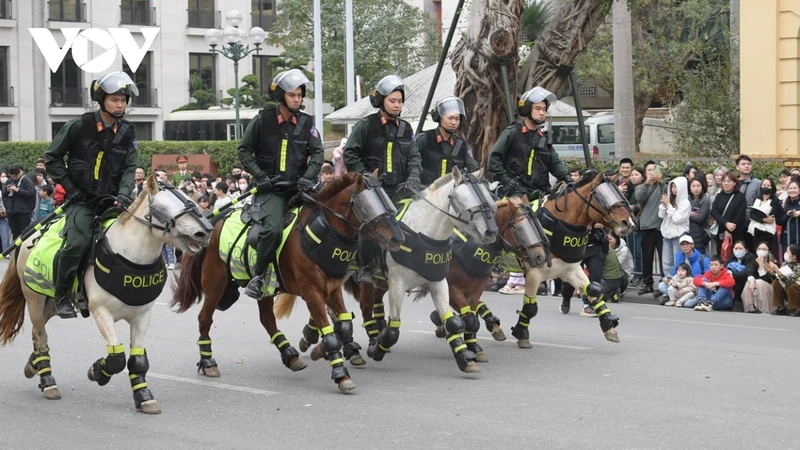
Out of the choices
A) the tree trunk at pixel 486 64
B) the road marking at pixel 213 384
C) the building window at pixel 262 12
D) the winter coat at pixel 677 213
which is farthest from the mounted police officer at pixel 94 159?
the building window at pixel 262 12

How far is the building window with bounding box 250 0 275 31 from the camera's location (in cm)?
5794

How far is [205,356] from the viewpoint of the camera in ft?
36.0

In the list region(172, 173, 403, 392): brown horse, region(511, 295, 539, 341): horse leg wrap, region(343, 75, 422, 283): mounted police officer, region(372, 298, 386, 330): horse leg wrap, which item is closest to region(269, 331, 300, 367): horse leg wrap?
region(172, 173, 403, 392): brown horse

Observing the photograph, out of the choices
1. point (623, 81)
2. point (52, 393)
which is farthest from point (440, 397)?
point (623, 81)

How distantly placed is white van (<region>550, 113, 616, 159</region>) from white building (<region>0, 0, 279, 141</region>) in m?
21.2

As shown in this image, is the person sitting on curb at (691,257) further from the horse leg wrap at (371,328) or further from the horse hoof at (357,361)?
the horse hoof at (357,361)

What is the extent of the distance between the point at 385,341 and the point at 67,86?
47.1 meters

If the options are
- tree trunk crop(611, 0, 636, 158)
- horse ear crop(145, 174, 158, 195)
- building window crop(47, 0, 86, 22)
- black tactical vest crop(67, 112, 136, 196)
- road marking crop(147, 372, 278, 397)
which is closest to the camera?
horse ear crop(145, 174, 158, 195)

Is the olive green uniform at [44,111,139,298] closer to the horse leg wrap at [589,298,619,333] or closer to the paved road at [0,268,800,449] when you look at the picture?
the paved road at [0,268,800,449]

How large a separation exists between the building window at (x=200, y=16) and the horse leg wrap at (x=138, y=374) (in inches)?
1934

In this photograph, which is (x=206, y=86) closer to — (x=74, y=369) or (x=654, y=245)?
(x=654, y=245)

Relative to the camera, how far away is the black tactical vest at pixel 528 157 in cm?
1258

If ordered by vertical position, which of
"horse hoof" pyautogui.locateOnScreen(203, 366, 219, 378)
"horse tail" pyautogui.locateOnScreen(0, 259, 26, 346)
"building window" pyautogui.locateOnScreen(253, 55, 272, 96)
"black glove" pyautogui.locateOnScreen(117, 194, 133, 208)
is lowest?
"horse hoof" pyautogui.locateOnScreen(203, 366, 219, 378)

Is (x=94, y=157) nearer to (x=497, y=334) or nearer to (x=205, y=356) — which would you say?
(x=205, y=356)
